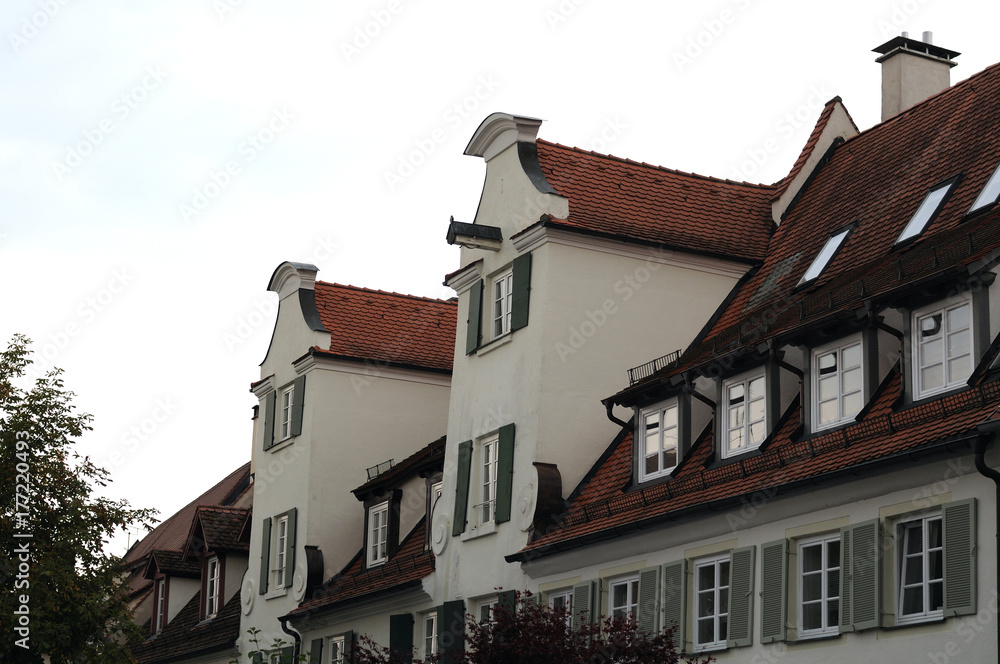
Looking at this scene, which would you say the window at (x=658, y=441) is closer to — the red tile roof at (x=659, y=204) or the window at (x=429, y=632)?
the red tile roof at (x=659, y=204)

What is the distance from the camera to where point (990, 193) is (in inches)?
821

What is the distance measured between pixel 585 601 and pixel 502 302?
20.8 feet

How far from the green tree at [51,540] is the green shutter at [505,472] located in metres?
7.41

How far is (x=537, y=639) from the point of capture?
18547mm

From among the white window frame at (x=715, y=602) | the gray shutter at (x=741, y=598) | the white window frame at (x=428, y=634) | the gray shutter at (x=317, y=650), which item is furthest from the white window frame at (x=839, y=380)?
the gray shutter at (x=317, y=650)

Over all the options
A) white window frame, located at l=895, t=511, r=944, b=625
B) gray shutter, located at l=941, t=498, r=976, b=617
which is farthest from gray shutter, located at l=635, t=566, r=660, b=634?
gray shutter, located at l=941, t=498, r=976, b=617

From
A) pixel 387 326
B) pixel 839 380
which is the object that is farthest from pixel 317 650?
pixel 839 380

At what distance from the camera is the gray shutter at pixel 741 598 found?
794 inches

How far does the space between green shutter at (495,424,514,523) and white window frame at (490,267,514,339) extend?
1886 millimetres

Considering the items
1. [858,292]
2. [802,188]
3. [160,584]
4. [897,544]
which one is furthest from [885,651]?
[160,584]

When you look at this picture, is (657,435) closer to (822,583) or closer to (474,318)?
(822,583)

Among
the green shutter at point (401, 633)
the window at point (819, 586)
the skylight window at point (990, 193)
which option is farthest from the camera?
the green shutter at point (401, 633)

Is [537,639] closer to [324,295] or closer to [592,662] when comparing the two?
[592,662]

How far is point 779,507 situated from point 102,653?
14376 millimetres
